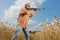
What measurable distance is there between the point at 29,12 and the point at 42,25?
2.07 ft

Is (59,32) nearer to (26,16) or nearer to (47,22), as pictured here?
(47,22)

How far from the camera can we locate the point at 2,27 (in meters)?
10.9

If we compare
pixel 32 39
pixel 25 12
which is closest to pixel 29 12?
pixel 25 12

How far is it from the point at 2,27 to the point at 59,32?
2463mm

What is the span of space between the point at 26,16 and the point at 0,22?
177 cm

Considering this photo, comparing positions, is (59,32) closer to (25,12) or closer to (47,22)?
(47,22)

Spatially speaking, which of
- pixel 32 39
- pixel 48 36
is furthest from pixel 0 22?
pixel 48 36

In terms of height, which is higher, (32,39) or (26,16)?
(26,16)

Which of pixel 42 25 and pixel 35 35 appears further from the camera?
pixel 35 35

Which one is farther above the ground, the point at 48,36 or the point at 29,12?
the point at 29,12

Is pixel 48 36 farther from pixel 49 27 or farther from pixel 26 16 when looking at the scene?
pixel 26 16

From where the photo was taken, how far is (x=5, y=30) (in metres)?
10.8

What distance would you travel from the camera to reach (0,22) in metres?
10.7

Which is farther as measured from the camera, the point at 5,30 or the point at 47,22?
the point at 5,30
